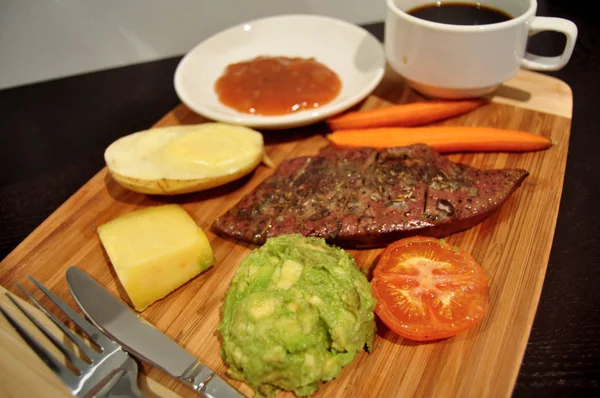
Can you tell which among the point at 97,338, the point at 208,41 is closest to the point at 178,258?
the point at 97,338

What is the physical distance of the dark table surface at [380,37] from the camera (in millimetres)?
2262

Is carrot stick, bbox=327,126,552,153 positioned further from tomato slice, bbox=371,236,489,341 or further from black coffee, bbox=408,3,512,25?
tomato slice, bbox=371,236,489,341

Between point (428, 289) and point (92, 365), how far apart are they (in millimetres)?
1456

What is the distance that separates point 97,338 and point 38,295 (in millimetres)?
544

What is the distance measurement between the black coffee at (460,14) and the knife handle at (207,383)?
255cm

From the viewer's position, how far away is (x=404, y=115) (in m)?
3.19

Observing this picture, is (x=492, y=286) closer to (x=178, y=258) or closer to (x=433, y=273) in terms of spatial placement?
(x=433, y=273)

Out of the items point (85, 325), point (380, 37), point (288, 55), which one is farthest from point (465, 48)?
point (85, 325)

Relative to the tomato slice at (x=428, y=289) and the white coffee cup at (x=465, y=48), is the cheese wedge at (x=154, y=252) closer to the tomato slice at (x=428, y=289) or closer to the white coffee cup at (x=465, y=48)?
the tomato slice at (x=428, y=289)

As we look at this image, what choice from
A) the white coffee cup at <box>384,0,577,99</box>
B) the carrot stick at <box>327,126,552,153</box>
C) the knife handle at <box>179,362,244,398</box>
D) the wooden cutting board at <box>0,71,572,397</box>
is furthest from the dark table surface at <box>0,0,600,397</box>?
the knife handle at <box>179,362,244,398</box>

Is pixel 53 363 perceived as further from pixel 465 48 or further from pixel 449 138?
pixel 465 48

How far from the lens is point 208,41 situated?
3.74 metres

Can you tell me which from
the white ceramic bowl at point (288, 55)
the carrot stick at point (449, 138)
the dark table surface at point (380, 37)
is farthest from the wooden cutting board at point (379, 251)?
the dark table surface at point (380, 37)

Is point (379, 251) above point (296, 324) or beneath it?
beneath
